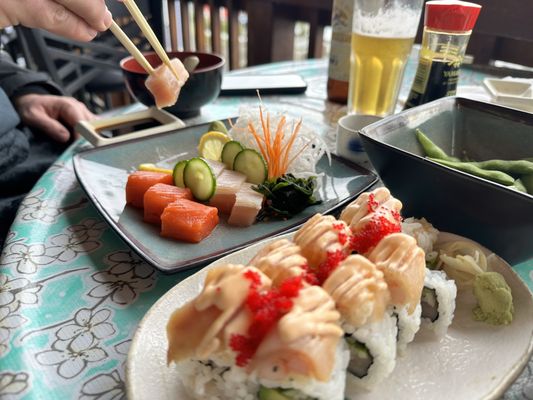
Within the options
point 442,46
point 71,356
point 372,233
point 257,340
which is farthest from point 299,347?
point 442,46

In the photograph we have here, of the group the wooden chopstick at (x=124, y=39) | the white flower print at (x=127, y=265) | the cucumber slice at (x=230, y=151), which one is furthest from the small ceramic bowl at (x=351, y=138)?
the white flower print at (x=127, y=265)

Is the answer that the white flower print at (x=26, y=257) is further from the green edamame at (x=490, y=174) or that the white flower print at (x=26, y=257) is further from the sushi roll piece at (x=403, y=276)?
the green edamame at (x=490, y=174)

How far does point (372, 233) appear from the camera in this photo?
2.65 feet

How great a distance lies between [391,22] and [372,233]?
1159mm

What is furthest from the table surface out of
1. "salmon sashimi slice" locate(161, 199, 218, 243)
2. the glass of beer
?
the glass of beer

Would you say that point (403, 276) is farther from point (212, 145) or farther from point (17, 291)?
point (212, 145)

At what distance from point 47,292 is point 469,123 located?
1197mm

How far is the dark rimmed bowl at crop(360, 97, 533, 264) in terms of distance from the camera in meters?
0.90

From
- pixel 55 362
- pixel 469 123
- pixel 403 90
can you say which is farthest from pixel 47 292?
pixel 403 90

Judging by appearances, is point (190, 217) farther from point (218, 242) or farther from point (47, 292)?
point (47, 292)

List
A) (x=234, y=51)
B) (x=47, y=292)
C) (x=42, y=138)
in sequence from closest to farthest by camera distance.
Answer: (x=47, y=292) < (x=42, y=138) < (x=234, y=51)

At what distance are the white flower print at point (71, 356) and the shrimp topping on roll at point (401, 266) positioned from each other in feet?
1.69

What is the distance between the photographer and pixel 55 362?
761mm

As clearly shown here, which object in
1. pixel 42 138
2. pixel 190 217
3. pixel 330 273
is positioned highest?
pixel 330 273
